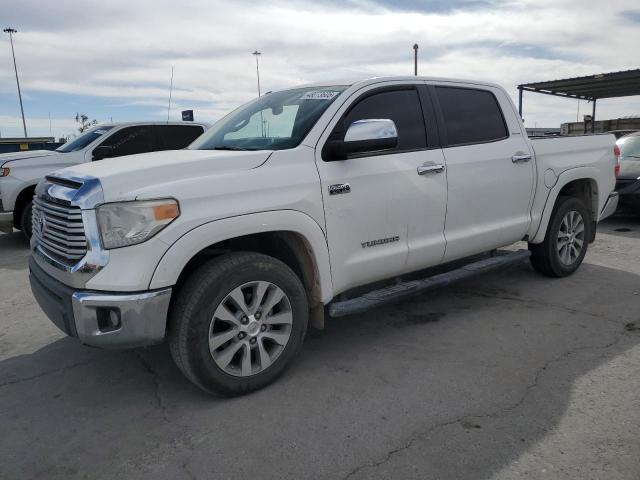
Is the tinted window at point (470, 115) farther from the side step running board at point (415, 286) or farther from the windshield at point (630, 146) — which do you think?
the windshield at point (630, 146)

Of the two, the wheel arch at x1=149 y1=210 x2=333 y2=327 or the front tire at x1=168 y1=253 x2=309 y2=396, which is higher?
the wheel arch at x1=149 y1=210 x2=333 y2=327

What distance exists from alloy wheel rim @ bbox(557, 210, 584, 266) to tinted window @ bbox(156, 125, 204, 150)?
20.6 feet

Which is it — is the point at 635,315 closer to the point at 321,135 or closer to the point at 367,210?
the point at 367,210

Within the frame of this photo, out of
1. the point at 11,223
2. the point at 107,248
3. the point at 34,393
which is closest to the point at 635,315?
the point at 107,248

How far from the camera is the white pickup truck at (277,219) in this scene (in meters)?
2.71

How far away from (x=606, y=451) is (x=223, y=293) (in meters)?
2.06

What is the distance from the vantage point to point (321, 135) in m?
3.37

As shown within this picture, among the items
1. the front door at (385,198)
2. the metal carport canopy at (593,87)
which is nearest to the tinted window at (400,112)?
the front door at (385,198)

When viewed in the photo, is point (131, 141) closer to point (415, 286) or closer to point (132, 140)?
point (132, 140)

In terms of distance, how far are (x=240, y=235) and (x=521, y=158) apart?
2.79 meters

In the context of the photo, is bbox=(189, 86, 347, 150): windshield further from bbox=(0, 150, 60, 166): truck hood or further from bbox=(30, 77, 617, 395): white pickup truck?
bbox=(0, 150, 60, 166): truck hood

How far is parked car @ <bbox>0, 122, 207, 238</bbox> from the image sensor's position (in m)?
7.48

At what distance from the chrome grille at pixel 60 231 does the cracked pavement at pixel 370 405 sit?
2.99 ft

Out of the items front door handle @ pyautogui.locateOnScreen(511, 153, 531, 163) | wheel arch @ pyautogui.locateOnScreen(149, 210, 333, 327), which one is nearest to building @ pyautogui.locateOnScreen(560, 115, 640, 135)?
front door handle @ pyautogui.locateOnScreen(511, 153, 531, 163)
